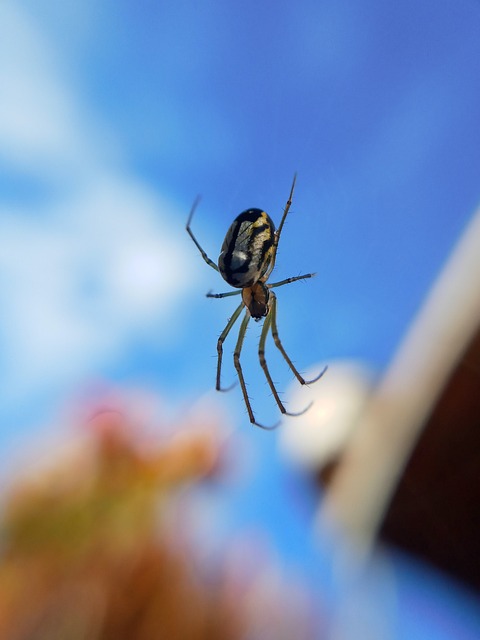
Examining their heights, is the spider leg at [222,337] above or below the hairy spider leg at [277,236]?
below

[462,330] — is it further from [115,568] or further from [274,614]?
[115,568]

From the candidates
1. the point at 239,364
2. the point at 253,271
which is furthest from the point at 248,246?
the point at 239,364

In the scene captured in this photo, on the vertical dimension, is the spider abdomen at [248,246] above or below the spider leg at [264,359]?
above

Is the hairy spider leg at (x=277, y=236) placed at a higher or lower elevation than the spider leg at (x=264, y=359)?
higher

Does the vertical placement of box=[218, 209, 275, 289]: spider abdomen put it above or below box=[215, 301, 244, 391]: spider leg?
above

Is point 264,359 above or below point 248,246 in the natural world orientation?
below

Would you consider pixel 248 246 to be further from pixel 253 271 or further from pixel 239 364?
pixel 239 364

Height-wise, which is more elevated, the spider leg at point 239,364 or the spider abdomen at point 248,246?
the spider abdomen at point 248,246
